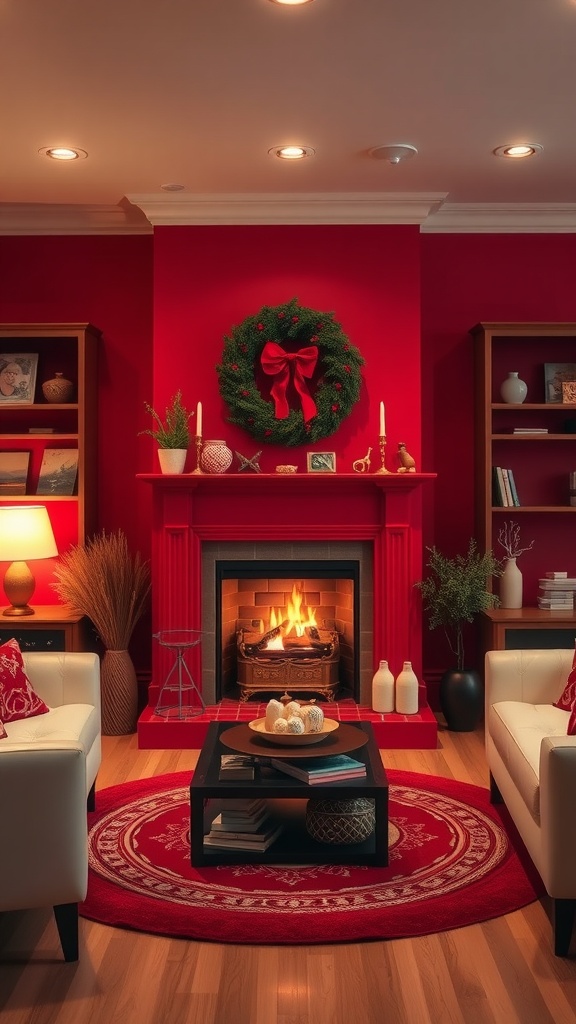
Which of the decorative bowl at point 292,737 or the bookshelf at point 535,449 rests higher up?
the bookshelf at point 535,449

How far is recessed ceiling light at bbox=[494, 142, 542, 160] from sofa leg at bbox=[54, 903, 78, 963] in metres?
3.54

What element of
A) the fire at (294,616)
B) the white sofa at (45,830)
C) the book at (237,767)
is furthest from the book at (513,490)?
the white sofa at (45,830)

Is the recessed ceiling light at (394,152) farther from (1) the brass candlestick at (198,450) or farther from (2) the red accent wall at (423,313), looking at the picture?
(1) the brass candlestick at (198,450)

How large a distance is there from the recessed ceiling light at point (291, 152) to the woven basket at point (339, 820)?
2.77 m

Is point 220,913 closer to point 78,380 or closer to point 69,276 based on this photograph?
point 78,380

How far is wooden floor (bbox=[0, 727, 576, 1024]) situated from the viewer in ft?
8.29

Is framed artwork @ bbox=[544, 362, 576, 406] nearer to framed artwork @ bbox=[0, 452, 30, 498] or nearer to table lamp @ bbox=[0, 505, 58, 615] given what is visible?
table lamp @ bbox=[0, 505, 58, 615]

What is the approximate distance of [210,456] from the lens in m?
5.17

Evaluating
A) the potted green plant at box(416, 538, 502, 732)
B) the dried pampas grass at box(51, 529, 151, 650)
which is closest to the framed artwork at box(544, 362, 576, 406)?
the potted green plant at box(416, 538, 502, 732)

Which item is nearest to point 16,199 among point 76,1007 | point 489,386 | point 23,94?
point 23,94

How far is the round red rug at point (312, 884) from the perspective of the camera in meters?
3.00

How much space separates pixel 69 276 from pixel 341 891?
3786 mm

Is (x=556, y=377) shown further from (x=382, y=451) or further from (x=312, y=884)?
(x=312, y=884)

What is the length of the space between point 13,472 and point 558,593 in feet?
10.0
